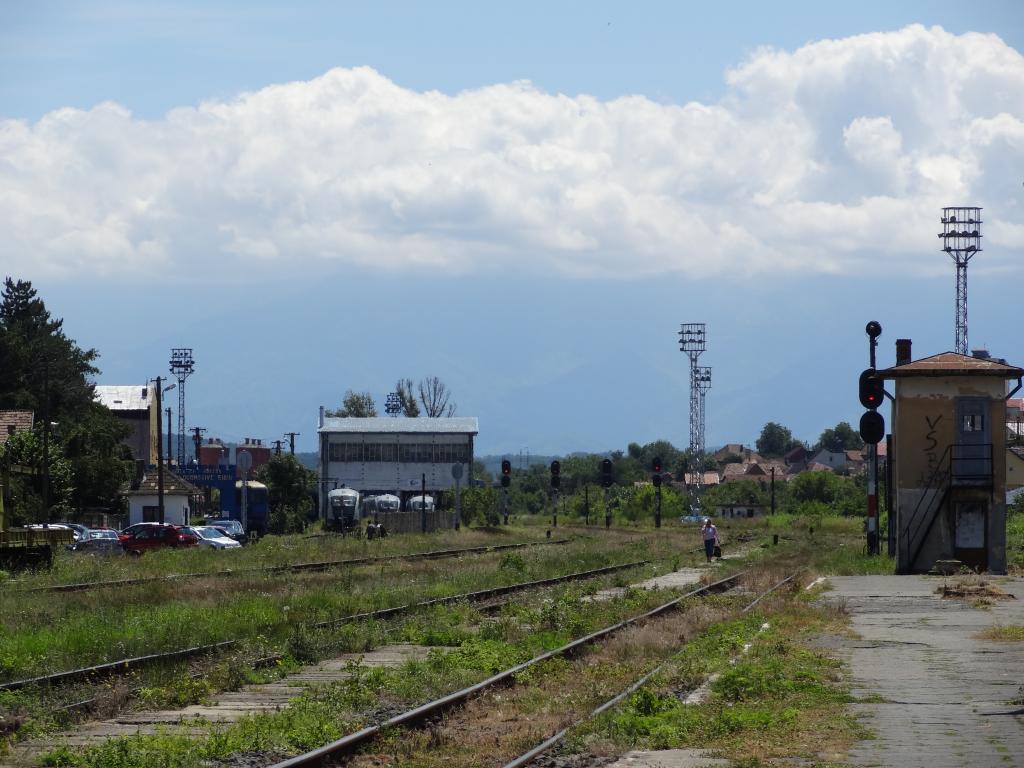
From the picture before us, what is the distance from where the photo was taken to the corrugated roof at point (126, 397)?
412 feet

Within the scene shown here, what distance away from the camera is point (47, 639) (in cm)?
1783

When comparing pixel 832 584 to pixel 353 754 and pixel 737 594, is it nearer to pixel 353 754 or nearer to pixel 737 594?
pixel 737 594

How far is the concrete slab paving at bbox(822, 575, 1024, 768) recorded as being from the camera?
11.0 m

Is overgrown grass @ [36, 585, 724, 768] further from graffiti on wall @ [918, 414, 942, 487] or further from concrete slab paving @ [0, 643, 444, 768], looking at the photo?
graffiti on wall @ [918, 414, 942, 487]

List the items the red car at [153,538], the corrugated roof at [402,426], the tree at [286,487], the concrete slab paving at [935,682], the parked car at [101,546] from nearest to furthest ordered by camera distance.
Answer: the concrete slab paving at [935,682], the red car at [153,538], the parked car at [101,546], the tree at [286,487], the corrugated roof at [402,426]

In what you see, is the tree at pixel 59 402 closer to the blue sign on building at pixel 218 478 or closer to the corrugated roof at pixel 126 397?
Answer: the blue sign on building at pixel 218 478

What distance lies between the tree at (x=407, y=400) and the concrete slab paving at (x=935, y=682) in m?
142

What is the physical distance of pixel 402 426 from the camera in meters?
117

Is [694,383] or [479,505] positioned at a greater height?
[694,383]

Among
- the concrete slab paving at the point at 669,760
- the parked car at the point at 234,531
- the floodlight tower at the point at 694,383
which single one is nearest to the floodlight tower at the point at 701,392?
the floodlight tower at the point at 694,383

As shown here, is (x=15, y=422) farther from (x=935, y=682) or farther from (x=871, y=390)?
(x=935, y=682)

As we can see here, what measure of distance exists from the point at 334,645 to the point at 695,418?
8427cm

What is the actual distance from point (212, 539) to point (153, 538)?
136 inches

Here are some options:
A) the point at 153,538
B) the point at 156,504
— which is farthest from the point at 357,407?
the point at 153,538
